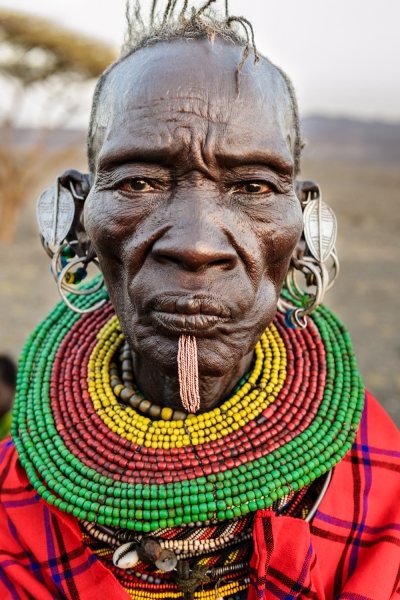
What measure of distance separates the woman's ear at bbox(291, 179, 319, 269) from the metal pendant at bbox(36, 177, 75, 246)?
0.85 m

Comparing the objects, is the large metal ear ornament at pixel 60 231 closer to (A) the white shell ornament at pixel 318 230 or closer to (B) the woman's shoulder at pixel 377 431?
(A) the white shell ornament at pixel 318 230

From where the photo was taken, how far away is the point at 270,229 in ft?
4.91

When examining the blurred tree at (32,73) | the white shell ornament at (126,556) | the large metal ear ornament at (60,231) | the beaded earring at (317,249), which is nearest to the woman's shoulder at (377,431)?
the beaded earring at (317,249)

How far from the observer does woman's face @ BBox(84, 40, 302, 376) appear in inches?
53.1

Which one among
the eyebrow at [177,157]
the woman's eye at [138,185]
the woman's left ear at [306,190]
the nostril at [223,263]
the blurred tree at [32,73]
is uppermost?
the blurred tree at [32,73]

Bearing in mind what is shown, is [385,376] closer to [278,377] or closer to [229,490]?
[278,377]

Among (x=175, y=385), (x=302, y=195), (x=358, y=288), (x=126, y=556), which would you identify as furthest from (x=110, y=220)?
(x=358, y=288)

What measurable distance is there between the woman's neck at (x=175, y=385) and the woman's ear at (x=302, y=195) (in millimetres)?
425

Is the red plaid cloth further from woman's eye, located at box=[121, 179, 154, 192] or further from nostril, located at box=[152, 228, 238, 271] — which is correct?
woman's eye, located at box=[121, 179, 154, 192]

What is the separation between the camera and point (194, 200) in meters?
1.38

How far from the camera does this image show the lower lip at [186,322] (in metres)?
1.33

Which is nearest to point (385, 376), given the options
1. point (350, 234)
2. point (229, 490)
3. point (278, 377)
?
point (278, 377)

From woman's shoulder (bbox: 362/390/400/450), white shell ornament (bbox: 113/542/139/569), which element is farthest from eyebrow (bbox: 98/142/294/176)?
white shell ornament (bbox: 113/542/139/569)

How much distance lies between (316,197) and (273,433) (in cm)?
89
